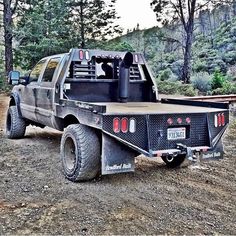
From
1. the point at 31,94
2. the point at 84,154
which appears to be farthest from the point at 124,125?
the point at 31,94

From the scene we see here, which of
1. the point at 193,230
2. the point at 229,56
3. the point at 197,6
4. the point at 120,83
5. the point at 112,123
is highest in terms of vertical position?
the point at 197,6

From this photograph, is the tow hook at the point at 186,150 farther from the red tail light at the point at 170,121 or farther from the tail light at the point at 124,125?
the tail light at the point at 124,125

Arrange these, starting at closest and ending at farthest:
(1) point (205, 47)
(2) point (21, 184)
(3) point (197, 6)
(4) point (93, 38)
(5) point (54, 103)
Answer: (2) point (21, 184) → (5) point (54, 103) → (3) point (197, 6) → (4) point (93, 38) → (1) point (205, 47)

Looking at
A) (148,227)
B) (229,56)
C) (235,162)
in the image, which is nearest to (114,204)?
(148,227)

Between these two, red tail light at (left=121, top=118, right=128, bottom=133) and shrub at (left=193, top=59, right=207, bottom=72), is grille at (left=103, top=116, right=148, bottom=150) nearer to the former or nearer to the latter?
red tail light at (left=121, top=118, right=128, bottom=133)

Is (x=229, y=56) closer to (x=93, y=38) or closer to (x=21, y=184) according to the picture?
(x=93, y=38)

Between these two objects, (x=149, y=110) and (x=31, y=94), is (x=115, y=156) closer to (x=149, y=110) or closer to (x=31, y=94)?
(x=149, y=110)

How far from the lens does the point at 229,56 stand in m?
28.7

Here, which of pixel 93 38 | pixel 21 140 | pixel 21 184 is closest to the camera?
pixel 21 184

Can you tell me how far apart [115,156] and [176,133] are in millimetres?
897

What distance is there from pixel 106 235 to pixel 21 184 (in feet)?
6.17

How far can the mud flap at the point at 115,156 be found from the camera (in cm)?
424

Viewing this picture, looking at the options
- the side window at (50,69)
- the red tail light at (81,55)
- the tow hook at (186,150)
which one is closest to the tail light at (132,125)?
the tow hook at (186,150)

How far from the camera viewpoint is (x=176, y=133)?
458 centimetres
